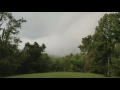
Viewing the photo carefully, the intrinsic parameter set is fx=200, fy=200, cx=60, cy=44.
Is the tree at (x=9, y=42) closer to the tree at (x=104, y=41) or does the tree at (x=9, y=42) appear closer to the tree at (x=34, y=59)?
the tree at (x=34, y=59)

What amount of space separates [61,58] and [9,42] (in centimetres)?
287

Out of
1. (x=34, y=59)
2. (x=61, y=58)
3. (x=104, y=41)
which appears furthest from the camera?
(x=104, y=41)

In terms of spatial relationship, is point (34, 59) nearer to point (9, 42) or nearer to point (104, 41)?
point (9, 42)

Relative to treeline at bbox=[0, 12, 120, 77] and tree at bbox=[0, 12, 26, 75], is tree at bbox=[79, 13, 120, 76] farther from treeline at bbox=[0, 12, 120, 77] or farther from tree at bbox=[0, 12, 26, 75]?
tree at bbox=[0, 12, 26, 75]

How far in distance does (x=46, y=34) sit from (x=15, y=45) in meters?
1.63

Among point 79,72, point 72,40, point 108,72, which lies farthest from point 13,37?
point 108,72

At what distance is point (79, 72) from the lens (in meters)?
9.01

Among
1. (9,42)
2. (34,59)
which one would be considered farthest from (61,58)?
(9,42)

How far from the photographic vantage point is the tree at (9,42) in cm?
939

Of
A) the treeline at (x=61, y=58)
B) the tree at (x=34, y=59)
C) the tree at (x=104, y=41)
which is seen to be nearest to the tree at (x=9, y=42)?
the treeline at (x=61, y=58)

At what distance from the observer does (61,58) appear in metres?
8.98

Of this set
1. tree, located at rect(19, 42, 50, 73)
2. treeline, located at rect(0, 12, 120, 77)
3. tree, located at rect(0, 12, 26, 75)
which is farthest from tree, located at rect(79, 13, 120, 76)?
tree, located at rect(0, 12, 26, 75)

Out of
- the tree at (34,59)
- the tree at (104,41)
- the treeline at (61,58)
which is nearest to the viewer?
the treeline at (61,58)
